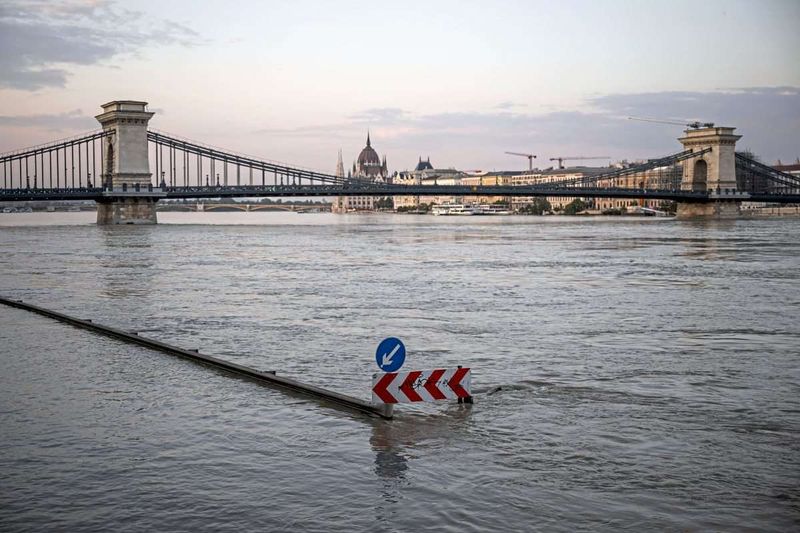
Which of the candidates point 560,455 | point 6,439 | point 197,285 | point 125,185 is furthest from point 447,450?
point 125,185

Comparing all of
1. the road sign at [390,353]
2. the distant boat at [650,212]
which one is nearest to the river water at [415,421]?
the road sign at [390,353]

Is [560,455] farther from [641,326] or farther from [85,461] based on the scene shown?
[641,326]

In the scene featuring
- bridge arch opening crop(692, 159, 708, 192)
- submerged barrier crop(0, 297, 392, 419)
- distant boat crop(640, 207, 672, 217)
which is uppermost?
bridge arch opening crop(692, 159, 708, 192)

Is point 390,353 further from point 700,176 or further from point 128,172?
point 700,176

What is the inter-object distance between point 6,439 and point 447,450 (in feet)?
15.6

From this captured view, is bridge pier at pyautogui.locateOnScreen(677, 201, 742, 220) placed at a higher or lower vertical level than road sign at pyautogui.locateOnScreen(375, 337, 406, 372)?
higher

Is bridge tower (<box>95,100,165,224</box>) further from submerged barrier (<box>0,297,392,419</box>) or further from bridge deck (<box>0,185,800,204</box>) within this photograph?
submerged barrier (<box>0,297,392,419</box>)

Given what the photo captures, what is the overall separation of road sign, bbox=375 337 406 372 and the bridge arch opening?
128 metres

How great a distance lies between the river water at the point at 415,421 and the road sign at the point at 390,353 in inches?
31.3

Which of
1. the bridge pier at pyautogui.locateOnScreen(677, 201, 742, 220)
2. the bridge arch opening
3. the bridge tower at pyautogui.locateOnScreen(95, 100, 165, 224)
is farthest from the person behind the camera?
the bridge arch opening

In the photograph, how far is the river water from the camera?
8125 millimetres

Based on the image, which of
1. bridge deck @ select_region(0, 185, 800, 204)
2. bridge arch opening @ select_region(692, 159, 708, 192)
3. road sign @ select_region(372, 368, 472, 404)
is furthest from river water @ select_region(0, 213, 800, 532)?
bridge arch opening @ select_region(692, 159, 708, 192)

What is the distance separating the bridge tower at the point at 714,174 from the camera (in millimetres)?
127188

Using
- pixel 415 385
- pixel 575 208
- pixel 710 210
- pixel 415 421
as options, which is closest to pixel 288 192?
pixel 710 210
